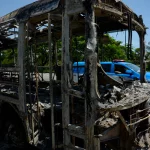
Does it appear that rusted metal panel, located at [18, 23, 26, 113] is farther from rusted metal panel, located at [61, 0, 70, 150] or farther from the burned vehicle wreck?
rusted metal panel, located at [61, 0, 70, 150]

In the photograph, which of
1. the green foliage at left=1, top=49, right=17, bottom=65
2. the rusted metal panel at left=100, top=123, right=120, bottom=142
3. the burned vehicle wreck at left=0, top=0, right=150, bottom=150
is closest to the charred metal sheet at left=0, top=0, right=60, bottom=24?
the burned vehicle wreck at left=0, top=0, right=150, bottom=150

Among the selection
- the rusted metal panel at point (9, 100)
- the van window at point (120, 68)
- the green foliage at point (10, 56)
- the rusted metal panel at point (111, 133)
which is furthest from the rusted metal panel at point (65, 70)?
the van window at point (120, 68)

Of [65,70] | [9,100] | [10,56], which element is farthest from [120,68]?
[65,70]

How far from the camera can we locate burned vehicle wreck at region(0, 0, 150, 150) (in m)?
2.87

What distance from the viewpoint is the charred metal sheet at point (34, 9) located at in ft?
11.4

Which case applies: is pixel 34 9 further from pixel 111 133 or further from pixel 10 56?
pixel 10 56

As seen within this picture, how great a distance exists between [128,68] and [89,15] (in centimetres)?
821

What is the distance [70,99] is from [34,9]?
1.69 m

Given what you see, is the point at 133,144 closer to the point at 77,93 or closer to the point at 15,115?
the point at 77,93

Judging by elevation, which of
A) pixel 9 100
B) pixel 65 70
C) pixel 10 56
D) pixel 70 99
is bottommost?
pixel 9 100

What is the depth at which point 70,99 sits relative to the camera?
345cm

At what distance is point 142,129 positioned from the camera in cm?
407

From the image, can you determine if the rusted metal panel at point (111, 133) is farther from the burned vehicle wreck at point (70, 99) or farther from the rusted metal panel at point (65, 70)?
the rusted metal panel at point (65, 70)

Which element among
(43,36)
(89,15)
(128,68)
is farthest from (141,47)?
(128,68)
